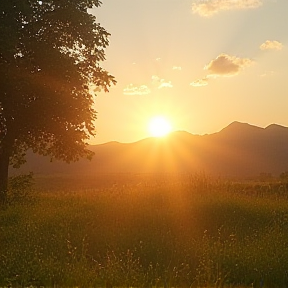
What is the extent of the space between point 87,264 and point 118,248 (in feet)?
3.70

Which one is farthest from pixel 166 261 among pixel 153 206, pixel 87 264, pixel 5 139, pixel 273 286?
pixel 5 139

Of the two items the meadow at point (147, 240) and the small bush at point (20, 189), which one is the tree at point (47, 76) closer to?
the small bush at point (20, 189)

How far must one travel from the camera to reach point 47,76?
18891 mm

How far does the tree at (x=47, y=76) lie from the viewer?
60.0 feet

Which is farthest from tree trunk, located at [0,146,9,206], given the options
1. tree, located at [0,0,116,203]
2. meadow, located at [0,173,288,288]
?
meadow, located at [0,173,288,288]

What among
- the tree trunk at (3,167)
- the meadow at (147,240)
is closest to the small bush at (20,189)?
the tree trunk at (3,167)

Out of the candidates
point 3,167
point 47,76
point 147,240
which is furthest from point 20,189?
point 147,240

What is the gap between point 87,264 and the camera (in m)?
9.71

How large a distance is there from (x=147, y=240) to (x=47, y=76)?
10120mm

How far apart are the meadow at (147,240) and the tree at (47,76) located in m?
3.74

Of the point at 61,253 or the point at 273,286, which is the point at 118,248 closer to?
the point at 61,253

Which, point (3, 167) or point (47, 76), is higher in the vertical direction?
point (47, 76)

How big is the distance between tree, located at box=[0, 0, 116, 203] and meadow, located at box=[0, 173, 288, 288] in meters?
3.74

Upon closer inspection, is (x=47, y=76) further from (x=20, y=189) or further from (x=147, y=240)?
(x=147, y=240)
